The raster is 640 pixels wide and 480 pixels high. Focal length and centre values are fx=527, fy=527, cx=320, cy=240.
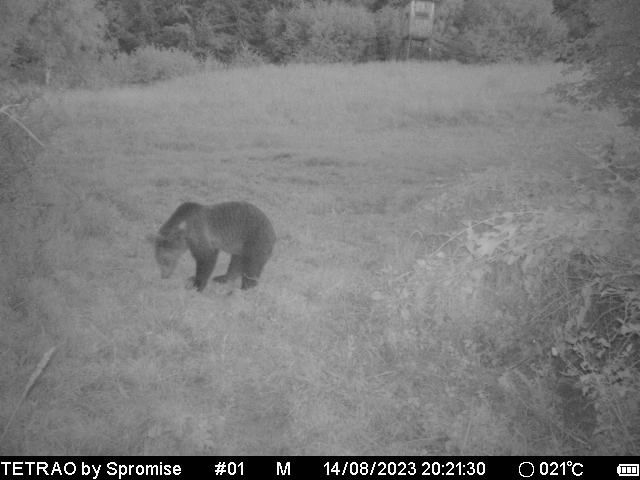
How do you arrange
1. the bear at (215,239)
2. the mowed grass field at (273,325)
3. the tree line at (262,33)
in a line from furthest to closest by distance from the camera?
the tree line at (262,33) < the bear at (215,239) < the mowed grass field at (273,325)

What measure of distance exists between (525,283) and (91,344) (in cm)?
352

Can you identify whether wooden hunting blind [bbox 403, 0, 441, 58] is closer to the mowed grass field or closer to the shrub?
the shrub

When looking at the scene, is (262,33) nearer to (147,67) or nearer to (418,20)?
(147,67)

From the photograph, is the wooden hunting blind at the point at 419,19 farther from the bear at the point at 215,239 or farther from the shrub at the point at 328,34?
the bear at the point at 215,239
